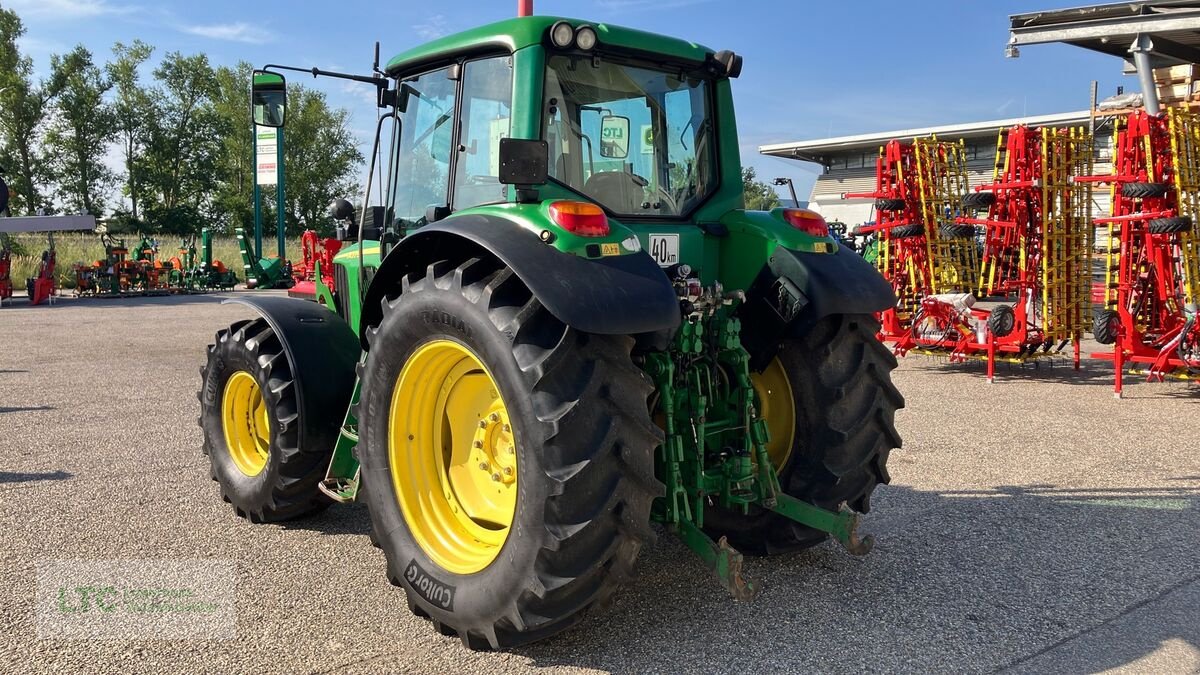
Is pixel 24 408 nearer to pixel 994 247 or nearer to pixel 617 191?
pixel 617 191

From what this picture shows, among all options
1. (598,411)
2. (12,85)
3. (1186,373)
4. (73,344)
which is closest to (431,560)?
(598,411)

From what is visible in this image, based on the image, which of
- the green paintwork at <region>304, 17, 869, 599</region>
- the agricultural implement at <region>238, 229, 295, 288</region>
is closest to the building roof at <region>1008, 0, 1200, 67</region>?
the green paintwork at <region>304, 17, 869, 599</region>

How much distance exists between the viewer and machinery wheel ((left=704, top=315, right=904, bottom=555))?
3.88 meters

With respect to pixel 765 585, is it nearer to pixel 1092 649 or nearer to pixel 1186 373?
pixel 1092 649

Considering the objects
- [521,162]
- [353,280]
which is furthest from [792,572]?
[353,280]

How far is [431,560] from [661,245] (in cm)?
147

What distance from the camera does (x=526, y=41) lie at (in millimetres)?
3543

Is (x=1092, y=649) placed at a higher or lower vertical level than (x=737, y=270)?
lower

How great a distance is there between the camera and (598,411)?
295cm

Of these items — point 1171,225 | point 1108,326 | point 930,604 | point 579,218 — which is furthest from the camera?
point 1108,326

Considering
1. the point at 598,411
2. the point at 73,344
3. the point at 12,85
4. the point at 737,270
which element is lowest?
the point at 73,344

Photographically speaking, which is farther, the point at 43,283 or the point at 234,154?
the point at 234,154

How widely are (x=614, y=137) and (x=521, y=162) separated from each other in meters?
0.73

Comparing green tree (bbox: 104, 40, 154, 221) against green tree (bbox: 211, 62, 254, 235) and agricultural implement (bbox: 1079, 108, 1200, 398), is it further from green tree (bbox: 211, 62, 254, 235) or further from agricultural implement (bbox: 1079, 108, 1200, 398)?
agricultural implement (bbox: 1079, 108, 1200, 398)
